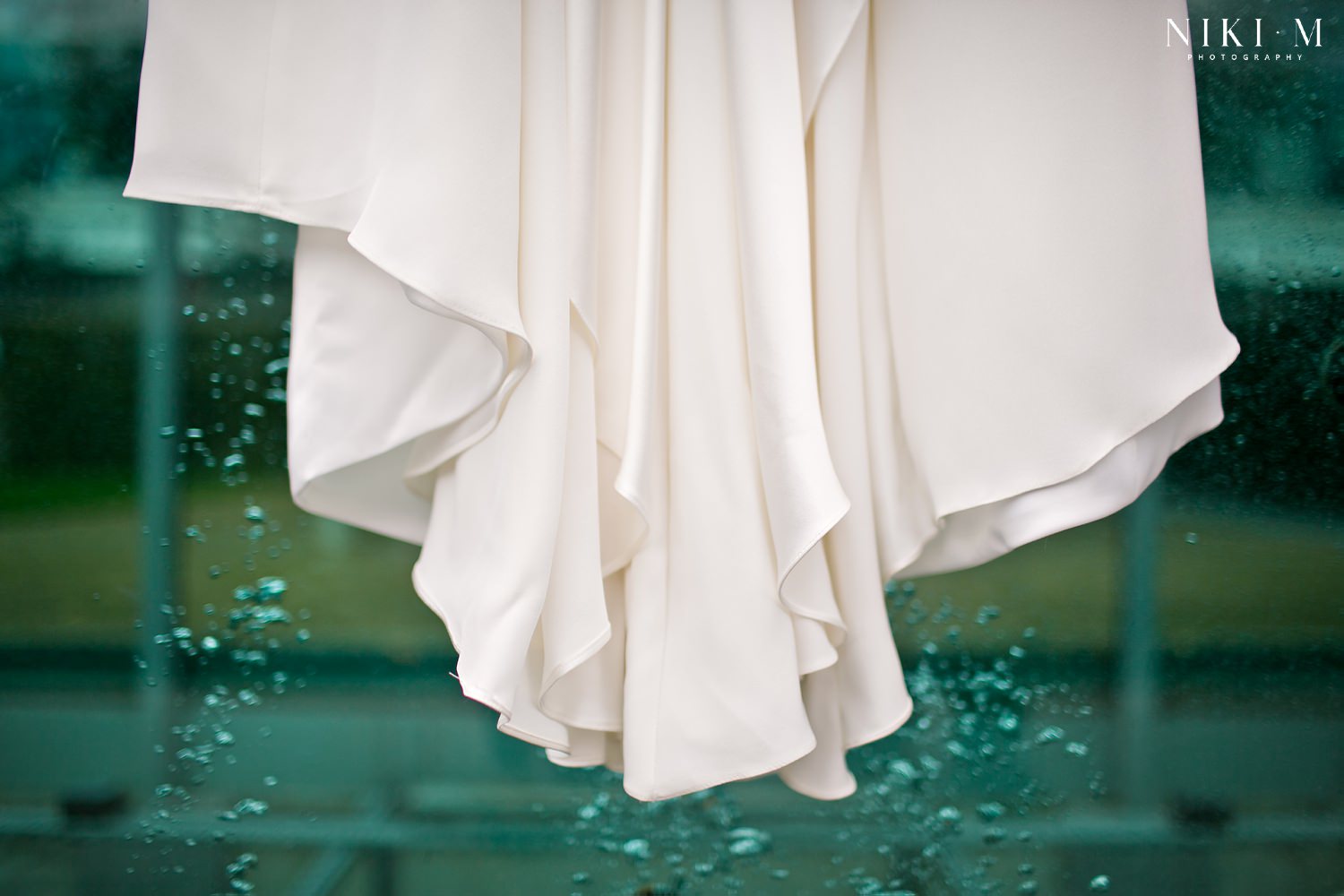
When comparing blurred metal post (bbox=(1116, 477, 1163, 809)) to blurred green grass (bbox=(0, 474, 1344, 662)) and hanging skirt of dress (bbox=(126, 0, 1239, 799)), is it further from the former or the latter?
→ hanging skirt of dress (bbox=(126, 0, 1239, 799))

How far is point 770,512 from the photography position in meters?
0.73

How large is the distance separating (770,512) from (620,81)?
0.39m

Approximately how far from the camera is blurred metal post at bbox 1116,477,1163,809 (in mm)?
1140

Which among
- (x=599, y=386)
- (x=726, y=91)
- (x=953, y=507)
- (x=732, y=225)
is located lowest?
(x=953, y=507)

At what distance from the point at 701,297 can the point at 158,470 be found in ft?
2.46

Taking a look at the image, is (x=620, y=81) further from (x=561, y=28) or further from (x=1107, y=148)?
(x=1107, y=148)

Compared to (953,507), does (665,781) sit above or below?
below

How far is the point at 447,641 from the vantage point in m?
1.14

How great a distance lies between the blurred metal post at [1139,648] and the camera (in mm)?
1140

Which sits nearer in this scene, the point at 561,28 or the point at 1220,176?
the point at 561,28

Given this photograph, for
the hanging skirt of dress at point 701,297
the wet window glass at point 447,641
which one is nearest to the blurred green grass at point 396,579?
the wet window glass at point 447,641

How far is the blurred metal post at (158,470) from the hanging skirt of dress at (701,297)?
0.36 meters

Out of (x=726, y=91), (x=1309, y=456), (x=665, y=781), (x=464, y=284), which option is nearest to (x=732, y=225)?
(x=726, y=91)

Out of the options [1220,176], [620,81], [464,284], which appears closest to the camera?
[464,284]
